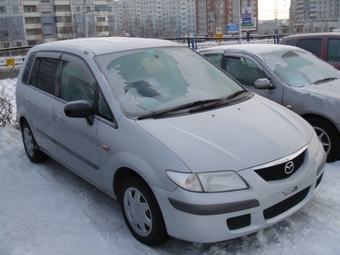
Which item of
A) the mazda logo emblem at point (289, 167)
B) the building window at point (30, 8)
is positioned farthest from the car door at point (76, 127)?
the building window at point (30, 8)

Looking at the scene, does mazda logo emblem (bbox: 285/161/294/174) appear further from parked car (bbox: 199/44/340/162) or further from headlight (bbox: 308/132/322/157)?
parked car (bbox: 199/44/340/162)

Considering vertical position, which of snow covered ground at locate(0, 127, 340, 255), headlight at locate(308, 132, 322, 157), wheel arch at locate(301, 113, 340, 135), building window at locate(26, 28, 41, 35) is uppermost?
building window at locate(26, 28, 41, 35)

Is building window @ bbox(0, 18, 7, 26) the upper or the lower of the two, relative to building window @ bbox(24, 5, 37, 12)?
lower

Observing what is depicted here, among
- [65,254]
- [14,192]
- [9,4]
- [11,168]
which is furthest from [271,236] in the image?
[9,4]

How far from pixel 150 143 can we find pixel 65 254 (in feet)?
3.77

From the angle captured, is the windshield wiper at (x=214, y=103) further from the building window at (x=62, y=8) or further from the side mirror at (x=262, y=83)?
the building window at (x=62, y=8)

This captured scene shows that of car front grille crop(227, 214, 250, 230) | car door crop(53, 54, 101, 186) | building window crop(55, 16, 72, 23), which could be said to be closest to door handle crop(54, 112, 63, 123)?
car door crop(53, 54, 101, 186)

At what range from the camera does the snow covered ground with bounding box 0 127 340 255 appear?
10.4 feet

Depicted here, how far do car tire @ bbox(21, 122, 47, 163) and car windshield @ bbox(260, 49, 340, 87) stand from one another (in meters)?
3.48

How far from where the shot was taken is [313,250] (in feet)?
10.1

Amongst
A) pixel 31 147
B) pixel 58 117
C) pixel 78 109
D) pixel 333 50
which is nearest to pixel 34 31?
pixel 333 50

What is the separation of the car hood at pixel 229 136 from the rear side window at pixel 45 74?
176cm

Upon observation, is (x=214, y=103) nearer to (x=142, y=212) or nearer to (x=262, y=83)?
(x=142, y=212)

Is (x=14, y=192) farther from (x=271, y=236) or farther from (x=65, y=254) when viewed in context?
(x=271, y=236)
